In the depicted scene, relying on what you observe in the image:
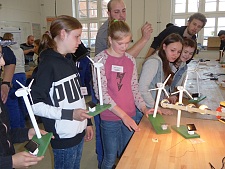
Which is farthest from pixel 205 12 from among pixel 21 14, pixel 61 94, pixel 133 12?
pixel 61 94

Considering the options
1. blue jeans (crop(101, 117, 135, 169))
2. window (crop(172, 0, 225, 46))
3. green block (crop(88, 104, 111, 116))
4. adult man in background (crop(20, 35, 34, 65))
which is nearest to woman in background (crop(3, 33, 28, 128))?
adult man in background (crop(20, 35, 34, 65))

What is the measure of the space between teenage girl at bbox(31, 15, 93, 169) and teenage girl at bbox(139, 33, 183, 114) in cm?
54

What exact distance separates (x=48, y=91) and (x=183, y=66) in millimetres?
1449

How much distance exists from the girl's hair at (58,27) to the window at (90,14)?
24.2ft

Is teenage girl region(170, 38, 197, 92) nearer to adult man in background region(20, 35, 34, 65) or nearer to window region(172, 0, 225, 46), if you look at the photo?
adult man in background region(20, 35, 34, 65)

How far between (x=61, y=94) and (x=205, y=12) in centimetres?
719

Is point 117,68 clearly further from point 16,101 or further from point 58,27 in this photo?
point 16,101

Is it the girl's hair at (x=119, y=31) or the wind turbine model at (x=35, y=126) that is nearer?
the wind turbine model at (x=35, y=126)

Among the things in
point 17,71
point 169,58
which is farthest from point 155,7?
point 169,58

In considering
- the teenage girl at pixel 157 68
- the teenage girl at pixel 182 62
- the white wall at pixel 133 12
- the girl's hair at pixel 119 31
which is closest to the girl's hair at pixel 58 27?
the girl's hair at pixel 119 31

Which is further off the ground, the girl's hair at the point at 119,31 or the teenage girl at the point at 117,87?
the girl's hair at the point at 119,31

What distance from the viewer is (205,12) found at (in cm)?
710

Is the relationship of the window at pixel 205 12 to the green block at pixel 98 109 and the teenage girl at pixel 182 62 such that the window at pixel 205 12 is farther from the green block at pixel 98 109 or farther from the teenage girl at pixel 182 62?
the green block at pixel 98 109

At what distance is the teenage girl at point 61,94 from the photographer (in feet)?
3.78
